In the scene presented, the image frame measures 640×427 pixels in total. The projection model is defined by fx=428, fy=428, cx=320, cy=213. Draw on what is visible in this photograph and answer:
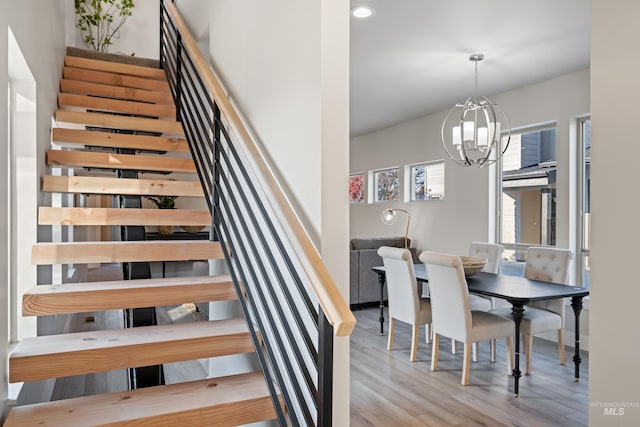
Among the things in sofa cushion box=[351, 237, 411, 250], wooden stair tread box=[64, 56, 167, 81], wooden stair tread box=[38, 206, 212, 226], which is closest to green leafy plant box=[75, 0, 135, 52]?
wooden stair tread box=[64, 56, 167, 81]

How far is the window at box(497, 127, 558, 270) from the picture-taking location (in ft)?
15.6

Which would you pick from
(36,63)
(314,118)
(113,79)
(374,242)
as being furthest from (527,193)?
(36,63)

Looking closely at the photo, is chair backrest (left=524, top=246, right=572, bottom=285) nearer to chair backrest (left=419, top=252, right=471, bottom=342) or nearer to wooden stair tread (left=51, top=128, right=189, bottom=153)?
chair backrest (left=419, top=252, right=471, bottom=342)

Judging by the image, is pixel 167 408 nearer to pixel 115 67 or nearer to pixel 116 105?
pixel 116 105

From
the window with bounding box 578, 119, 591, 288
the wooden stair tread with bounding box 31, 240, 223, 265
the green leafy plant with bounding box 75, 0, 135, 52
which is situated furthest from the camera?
the green leafy plant with bounding box 75, 0, 135, 52

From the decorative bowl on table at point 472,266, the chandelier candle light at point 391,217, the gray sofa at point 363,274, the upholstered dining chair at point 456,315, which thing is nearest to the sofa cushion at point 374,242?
the gray sofa at point 363,274

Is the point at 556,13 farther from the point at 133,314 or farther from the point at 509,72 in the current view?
the point at 133,314

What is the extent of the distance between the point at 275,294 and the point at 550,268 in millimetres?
3155

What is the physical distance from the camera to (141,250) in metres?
2.20

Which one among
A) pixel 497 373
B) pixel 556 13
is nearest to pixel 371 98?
pixel 556 13

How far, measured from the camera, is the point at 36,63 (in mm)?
2262

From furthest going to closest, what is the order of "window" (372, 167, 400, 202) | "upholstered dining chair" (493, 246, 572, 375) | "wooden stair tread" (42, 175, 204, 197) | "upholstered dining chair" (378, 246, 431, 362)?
"window" (372, 167, 400, 202) → "upholstered dining chair" (378, 246, 431, 362) → "upholstered dining chair" (493, 246, 572, 375) → "wooden stair tread" (42, 175, 204, 197)

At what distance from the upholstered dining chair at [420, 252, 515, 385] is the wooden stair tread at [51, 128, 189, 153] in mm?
2126

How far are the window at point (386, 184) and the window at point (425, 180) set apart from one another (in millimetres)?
227
